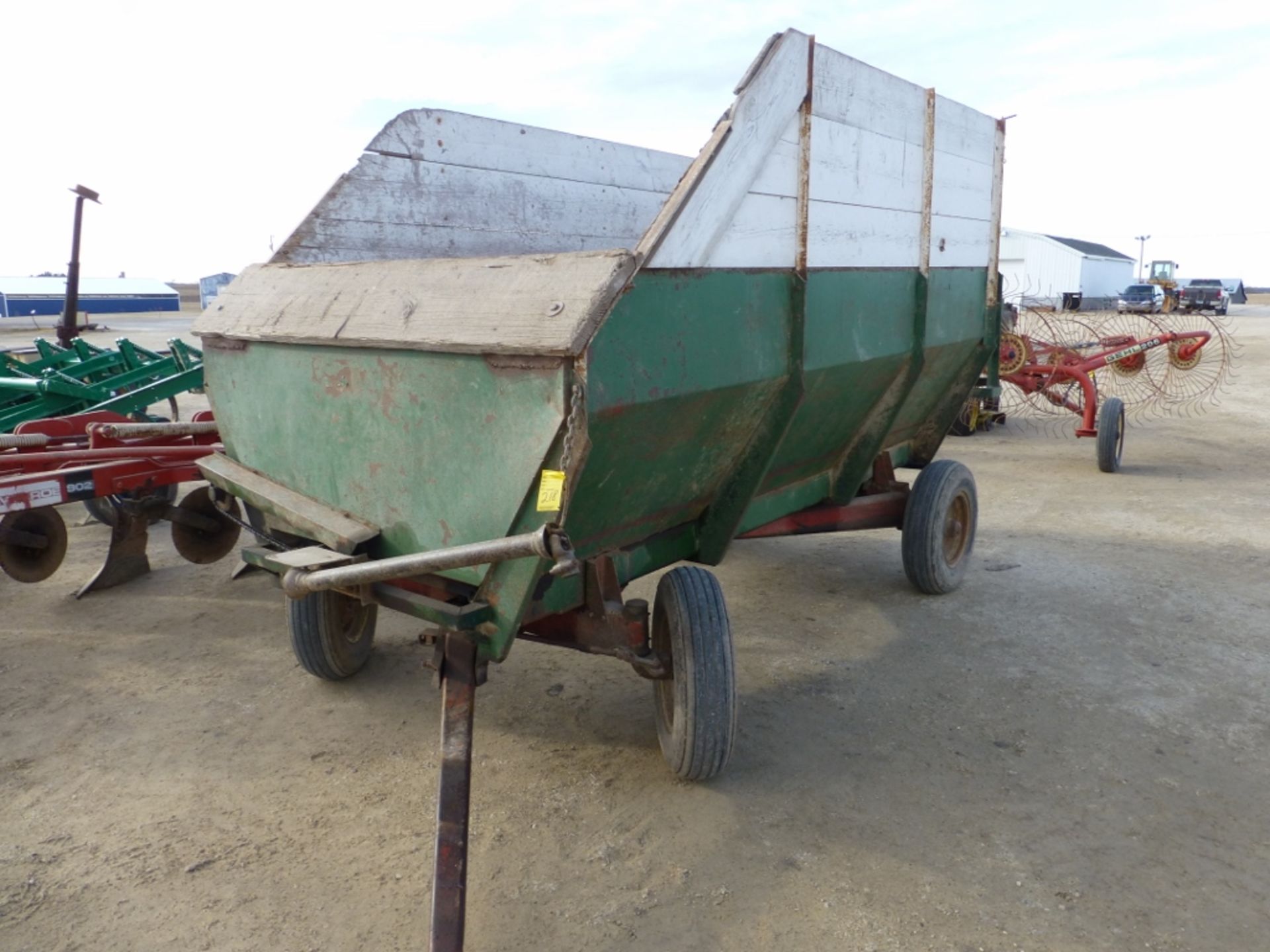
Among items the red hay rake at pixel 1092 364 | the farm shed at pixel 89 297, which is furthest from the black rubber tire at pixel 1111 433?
the farm shed at pixel 89 297

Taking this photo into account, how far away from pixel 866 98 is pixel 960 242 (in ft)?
3.65

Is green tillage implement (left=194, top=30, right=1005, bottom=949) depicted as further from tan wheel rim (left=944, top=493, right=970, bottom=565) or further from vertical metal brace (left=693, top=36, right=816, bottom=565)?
tan wheel rim (left=944, top=493, right=970, bottom=565)

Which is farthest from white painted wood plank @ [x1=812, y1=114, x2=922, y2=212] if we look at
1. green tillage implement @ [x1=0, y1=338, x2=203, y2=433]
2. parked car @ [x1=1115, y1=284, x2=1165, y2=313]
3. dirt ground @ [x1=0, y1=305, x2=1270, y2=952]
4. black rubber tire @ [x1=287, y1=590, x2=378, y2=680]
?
parked car @ [x1=1115, y1=284, x2=1165, y2=313]

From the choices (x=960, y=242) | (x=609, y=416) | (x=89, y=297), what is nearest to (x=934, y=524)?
(x=960, y=242)

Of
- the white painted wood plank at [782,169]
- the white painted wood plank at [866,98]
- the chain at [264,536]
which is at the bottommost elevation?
the chain at [264,536]

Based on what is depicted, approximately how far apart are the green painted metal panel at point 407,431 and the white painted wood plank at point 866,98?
4.60 feet

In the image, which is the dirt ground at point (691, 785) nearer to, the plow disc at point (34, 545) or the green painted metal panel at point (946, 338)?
the plow disc at point (34, 545)

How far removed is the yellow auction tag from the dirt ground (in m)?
1.05

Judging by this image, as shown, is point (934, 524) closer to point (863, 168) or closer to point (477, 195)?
point (863, 168)

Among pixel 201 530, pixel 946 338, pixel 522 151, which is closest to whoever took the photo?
pixel 946 338

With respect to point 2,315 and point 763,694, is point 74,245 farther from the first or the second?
point 2,315

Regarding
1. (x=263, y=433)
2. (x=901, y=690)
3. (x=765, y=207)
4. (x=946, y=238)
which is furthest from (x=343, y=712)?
(x=946, y=238)

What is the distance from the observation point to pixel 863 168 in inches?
127

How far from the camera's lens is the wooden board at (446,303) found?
86.6 inches
